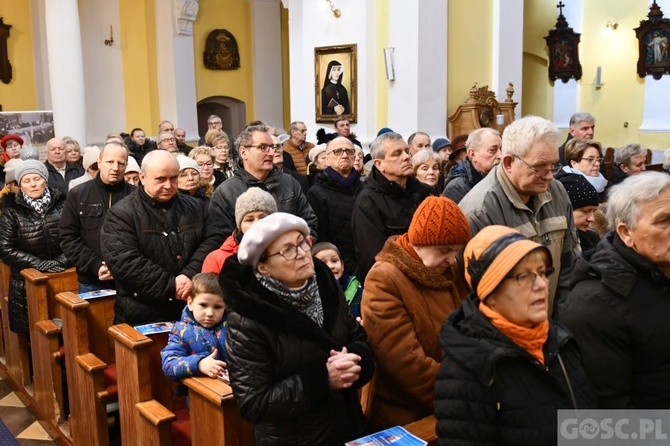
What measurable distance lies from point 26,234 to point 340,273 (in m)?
2.57

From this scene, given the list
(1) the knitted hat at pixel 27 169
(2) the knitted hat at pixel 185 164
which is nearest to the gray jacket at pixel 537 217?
(2) the knitted hat at pixel 185 164

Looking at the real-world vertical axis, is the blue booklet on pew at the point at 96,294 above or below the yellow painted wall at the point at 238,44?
below

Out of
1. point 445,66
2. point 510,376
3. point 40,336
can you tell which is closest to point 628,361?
point 510,376

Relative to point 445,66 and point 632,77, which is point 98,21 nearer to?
point 445,66

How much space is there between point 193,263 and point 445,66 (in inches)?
289

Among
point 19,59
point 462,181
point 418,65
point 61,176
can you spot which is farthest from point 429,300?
point 19,59

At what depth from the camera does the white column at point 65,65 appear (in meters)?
11.0

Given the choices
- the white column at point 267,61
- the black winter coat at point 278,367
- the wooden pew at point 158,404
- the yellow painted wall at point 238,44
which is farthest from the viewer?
the white column at point 267,61

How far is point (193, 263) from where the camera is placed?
4090mm

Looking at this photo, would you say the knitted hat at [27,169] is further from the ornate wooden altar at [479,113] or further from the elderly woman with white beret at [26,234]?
the ornate wooden altar at [479,113]

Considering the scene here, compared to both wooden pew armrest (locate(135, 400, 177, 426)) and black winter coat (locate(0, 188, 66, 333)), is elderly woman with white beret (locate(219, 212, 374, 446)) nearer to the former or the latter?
wooden pew armrest (locate(135, 400, 177, 426))

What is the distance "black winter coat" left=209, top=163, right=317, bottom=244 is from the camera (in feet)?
14.8

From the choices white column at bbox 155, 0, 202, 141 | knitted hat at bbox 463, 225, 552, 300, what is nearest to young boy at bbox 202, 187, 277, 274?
knitted hat at bbox 463, 225, 552, 300

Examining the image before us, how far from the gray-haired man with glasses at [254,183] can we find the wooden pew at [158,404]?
1.20 metres
